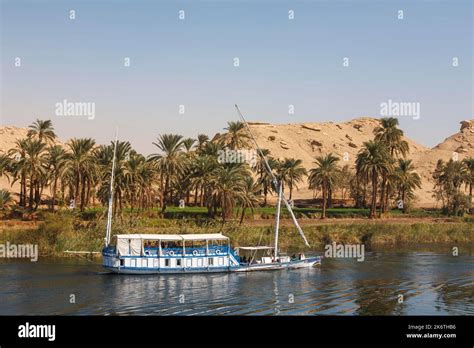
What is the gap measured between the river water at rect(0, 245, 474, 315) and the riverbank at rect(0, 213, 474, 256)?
427 centimetres

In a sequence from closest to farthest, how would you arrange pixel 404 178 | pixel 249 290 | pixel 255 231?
1. pixel 249 290
2. pixel 255 231
3. pixel 404 178

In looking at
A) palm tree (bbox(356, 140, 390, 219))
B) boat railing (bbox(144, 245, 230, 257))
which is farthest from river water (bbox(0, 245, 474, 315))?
palm tree (bbox(356, 140, 390, 219))

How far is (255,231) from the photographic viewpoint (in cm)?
7850

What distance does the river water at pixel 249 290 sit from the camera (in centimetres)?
4328

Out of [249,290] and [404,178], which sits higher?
[404,178]

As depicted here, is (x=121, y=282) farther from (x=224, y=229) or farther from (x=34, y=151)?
(x=34, y=151)

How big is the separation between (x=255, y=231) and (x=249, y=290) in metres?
27.7

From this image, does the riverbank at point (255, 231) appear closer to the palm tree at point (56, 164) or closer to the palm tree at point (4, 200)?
the palm tree at point (4, 200)

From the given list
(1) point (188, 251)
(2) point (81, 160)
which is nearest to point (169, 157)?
(2) point (81, 160)

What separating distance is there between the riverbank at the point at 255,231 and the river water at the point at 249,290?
4271 mm

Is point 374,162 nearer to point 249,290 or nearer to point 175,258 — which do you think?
point 175,258

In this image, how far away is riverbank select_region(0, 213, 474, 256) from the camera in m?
68.2
